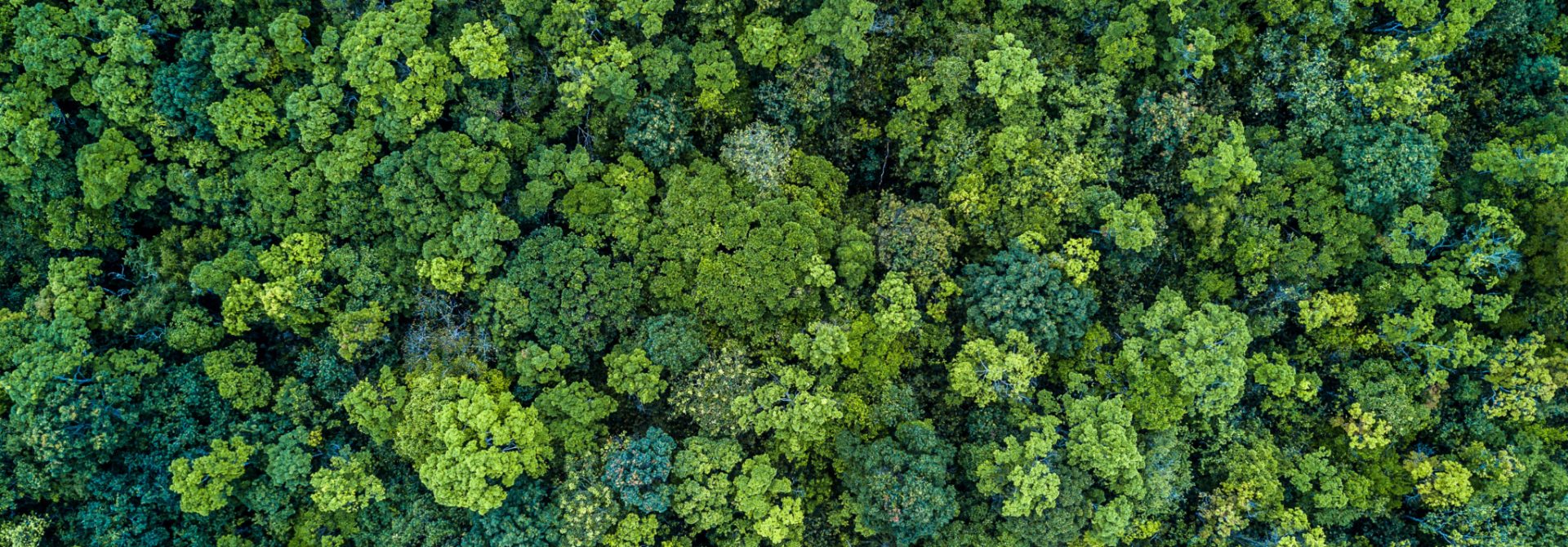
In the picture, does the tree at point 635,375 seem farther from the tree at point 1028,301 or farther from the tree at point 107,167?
the tree at point 107,167

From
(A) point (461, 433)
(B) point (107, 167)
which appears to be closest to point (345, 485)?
(A) point (461, 433)

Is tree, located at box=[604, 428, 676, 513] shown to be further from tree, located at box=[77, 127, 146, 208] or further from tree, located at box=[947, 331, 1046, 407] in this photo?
tree, located at box=[77, 127, 146, 208]

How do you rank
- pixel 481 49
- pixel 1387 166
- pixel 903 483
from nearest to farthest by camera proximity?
pixel 903 483 → pixel 1387 166 → pixel 481 49

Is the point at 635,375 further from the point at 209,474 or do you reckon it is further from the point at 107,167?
the point at 107,167

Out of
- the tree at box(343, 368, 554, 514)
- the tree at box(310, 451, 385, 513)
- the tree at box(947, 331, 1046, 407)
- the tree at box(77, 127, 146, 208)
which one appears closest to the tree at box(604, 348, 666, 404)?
the tree at box(343, 368, 554, 514)

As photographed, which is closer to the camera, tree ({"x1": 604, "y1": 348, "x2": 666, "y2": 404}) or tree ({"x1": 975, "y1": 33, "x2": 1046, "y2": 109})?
tree ({"x1": 604, "y1": 348, "x2": 666, "y2": 404})

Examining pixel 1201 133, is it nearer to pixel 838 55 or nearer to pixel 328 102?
pixel 838 55

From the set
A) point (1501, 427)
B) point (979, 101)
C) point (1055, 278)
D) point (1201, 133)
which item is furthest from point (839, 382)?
point (1501, 427)

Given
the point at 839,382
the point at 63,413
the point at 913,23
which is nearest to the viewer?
the point at 63,413
